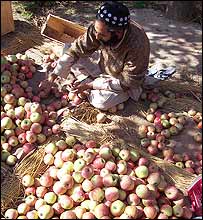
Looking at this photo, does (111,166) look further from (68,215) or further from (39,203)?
(39,203)

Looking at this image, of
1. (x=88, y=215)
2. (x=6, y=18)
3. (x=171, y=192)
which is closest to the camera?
(x=88, y=215)

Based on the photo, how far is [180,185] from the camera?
3656 mm

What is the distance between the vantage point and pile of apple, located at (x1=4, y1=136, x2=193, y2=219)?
3.38m

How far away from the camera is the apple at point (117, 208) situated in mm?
3348

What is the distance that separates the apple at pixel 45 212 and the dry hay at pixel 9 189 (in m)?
0.30

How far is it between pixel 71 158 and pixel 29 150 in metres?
0.44

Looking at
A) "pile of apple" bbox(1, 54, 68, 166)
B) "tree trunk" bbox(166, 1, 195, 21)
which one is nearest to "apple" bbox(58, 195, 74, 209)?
"pile of apple" bbox(1, 54, 68, 166)

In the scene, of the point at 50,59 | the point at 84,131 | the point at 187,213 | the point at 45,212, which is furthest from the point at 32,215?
the point at 50,59

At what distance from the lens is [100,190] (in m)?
3.45

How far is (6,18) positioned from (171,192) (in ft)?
10.6

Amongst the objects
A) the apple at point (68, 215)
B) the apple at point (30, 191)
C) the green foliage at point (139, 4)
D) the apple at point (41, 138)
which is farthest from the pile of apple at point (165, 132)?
the green foliage at point (139, 4)

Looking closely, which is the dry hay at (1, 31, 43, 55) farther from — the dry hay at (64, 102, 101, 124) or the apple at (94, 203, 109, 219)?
the apple at (94, 203, 109, 219)

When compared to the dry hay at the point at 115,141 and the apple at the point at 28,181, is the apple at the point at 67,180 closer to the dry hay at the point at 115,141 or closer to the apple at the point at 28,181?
the apple at the point at 28,181

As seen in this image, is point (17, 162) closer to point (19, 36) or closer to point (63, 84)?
point (63, 84)
